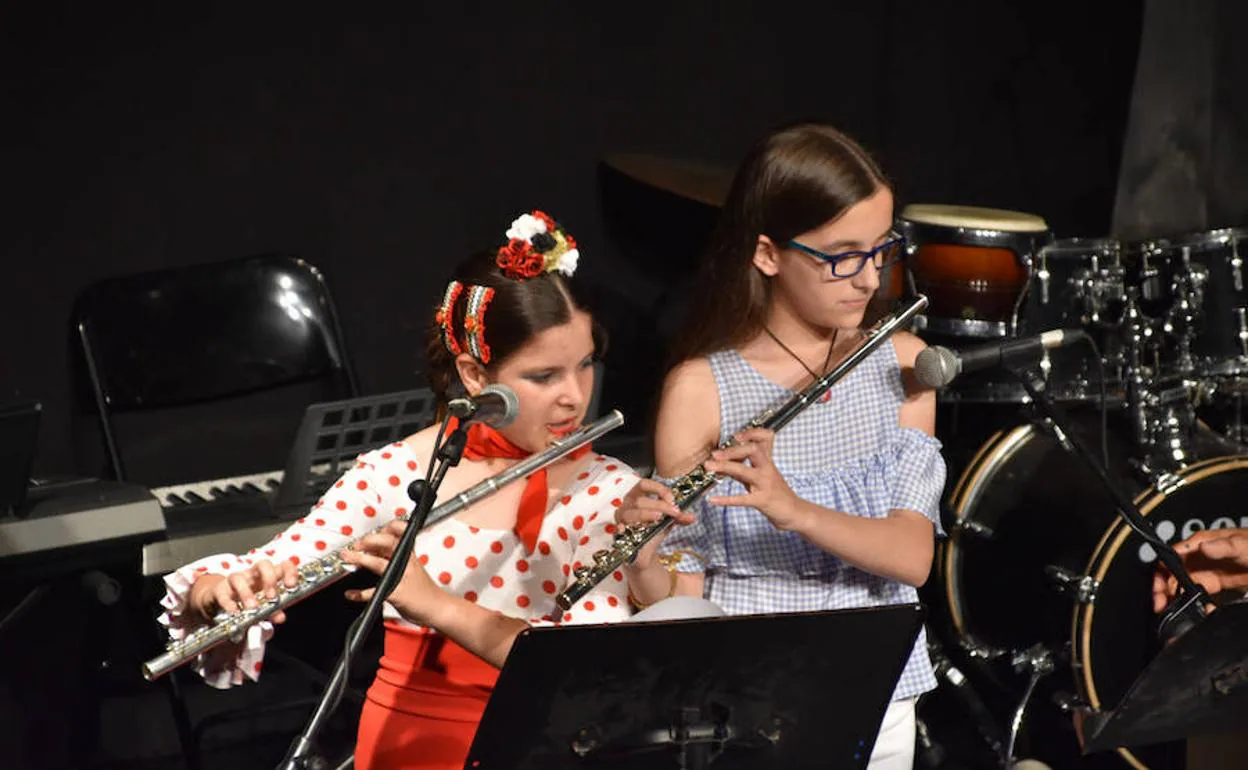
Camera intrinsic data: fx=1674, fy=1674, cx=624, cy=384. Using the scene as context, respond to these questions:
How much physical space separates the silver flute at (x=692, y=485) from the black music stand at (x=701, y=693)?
0.28 meters

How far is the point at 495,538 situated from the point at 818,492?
459 mm

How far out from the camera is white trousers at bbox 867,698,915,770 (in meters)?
2.32

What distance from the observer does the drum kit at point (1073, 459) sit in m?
3.37

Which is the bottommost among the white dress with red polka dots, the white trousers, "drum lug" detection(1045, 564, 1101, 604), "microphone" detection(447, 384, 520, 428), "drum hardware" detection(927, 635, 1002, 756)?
"drum hardware" detection(927, 635, 1002, 756)

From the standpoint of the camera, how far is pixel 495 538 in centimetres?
230

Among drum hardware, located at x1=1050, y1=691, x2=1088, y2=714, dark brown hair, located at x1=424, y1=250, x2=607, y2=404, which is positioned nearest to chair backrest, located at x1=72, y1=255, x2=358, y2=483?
dark brown hair, located at x1=424, y1=250, x2=607, y2=404

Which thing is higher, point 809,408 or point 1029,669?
point 809,408

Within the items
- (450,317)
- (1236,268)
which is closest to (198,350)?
(450,317)

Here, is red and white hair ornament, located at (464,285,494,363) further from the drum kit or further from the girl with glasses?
the drum kit

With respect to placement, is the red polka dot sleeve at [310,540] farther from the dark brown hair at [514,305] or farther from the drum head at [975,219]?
the drum head at [975,219]

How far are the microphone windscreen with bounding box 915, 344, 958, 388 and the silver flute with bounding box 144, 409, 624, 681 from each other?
397mm

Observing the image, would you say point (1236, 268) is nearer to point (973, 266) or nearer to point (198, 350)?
point (973, 266)

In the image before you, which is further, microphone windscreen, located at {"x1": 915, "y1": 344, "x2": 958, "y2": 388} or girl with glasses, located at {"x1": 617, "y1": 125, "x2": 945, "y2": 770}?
girl with glasses, located at {"x1": 617, "y1": 125, "x2": 945, "y2": 770}

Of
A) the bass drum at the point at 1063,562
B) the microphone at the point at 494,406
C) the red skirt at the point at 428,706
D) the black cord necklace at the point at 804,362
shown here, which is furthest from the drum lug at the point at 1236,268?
the microphone at the point at 494,406
